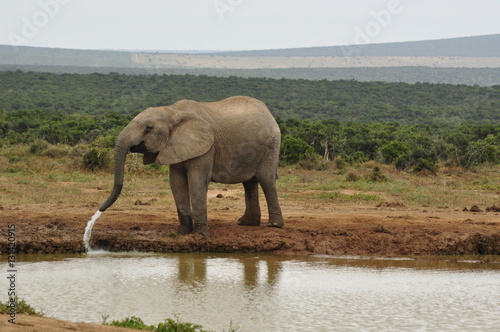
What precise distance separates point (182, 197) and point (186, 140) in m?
0.91

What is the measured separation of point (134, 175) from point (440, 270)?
12.9m

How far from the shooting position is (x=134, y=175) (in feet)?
71.8

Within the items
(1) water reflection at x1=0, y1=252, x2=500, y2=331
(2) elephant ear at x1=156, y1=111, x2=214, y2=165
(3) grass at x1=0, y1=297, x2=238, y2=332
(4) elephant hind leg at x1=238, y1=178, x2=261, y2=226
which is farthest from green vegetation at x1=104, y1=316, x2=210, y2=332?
(4) elephant hind leg at x1=238, y1=178, x2=261, y2=226

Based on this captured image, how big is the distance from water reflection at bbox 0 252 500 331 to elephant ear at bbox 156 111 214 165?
1416 millimetres

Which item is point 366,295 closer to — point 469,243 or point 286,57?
point 469,243

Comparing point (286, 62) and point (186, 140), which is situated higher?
point (286, 62)

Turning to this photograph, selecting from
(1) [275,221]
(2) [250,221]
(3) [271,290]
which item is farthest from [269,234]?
(3) [271,290]

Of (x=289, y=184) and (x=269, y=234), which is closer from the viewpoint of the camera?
(x=269, y=234)

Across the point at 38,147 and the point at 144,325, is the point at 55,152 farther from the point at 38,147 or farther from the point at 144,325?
the point at 144,325

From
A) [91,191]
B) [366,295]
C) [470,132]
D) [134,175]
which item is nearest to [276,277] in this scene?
[366,295]

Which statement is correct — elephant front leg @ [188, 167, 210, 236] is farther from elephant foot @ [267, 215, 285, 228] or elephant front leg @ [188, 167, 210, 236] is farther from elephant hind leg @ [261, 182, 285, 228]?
elephant foot @ [267, 215, 285, 228]

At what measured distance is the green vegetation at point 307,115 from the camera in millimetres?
27406

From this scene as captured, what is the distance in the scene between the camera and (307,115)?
194 feet

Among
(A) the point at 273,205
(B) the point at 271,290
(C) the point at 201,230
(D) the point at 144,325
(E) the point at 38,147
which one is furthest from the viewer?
(E) the point at 38,147
